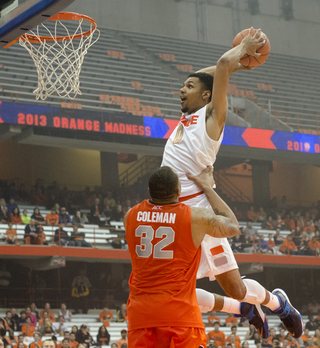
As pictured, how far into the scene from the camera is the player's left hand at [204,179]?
3.98m

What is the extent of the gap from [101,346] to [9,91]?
896 cm

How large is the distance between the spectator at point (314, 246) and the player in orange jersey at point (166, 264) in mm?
15841

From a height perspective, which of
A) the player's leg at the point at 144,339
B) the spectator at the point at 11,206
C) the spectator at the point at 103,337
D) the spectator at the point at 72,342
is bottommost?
the spectator at the point at 103,337

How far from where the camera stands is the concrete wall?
950 inches

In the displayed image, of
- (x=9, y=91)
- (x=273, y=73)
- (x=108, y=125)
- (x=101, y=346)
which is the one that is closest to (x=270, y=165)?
(x=273, y=73)

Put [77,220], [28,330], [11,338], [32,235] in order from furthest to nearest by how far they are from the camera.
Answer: [77,220]
[32,235]
[28,330]
[11,338]

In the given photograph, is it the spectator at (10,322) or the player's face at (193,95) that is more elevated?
the player's face at (193,95)

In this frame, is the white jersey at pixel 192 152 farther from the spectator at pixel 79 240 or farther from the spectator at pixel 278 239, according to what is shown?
the spectator at pixel 278 239

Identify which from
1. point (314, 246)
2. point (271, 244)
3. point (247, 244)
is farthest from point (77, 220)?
point (314, 246)

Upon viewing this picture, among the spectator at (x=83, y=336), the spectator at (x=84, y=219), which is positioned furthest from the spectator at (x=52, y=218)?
the spectator at (x=83, y=336)

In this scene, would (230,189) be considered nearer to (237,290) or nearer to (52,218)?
(52,218)

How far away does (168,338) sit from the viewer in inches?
130

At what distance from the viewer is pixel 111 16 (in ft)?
78.9

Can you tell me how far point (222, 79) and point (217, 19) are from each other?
23144mm
